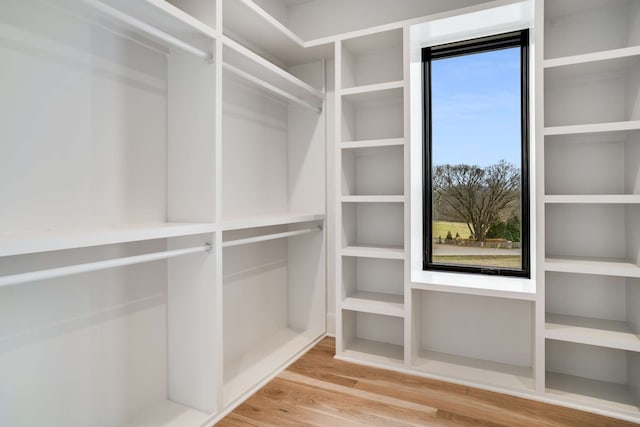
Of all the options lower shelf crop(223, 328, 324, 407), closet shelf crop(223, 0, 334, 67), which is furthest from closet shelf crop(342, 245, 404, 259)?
closet shelf crop(223, 0, 334, 67)

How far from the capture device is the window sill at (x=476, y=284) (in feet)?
6.75

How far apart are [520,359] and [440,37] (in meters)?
2.10

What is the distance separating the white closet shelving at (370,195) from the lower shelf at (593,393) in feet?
2.87

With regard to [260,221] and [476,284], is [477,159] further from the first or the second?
[260,221]

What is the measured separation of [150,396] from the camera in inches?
72.6

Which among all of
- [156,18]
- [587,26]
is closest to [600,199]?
[587,26]

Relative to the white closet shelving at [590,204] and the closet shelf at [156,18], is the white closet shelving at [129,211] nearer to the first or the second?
the closet shelf at [156,18]

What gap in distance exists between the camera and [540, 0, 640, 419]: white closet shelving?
193cm

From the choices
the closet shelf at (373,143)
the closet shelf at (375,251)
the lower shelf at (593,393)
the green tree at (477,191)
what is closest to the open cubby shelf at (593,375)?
the lower shelf at (593,393)

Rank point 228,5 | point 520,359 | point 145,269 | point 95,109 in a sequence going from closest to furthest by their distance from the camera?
point 95,109, point 145,269, point 228,5, point 520,359

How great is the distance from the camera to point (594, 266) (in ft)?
6.16

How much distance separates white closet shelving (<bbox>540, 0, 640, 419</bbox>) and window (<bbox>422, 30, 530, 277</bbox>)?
0.58 feet

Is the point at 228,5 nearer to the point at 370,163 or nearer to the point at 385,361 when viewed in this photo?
the point at 370,163

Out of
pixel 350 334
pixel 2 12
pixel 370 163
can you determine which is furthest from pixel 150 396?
pixel 370 163
